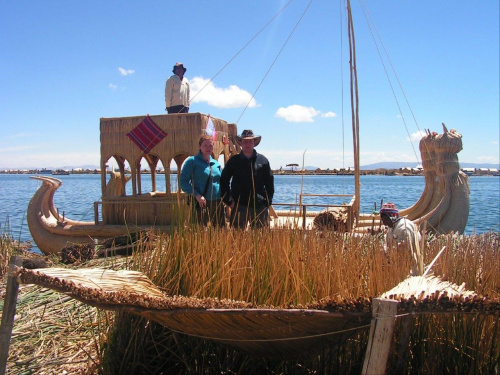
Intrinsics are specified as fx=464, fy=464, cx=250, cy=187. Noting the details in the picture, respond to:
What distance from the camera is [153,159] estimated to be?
31.9ft

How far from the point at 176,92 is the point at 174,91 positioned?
1.6 inches

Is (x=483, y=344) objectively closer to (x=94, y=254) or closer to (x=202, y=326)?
(x=202, y=326)

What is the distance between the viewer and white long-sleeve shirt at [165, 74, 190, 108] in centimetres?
779

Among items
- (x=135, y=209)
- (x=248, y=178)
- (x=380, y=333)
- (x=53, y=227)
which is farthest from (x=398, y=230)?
(x=53, y=227)

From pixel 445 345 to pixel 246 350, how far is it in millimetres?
1160

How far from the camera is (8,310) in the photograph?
229 cm

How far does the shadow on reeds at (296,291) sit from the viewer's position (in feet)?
8.72

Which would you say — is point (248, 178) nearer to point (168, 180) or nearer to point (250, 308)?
point (250, 308)

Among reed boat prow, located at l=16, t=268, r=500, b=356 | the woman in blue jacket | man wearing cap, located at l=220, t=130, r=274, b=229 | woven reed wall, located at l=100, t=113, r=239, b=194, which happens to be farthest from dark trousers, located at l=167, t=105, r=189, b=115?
reed boat prow, located at l=16, t=268, r=500, b=356

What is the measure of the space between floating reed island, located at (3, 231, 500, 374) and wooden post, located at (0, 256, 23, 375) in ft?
0.33

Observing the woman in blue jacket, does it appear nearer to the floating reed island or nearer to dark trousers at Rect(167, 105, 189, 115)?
the floating reed island

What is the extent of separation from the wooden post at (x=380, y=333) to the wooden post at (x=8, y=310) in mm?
1678

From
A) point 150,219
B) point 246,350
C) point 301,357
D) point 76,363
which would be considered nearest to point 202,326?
point 246,350

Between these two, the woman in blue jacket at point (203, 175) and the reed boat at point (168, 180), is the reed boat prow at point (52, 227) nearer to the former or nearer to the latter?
the reed boat at point (168, 180)
